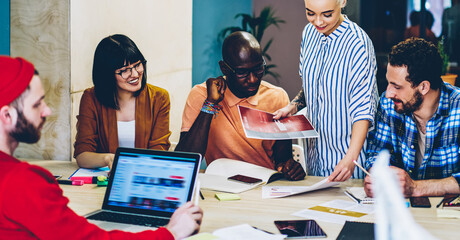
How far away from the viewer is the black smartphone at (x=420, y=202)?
1.90 metres

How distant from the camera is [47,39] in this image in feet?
9.81

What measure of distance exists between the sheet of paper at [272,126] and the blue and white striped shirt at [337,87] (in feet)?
0.56

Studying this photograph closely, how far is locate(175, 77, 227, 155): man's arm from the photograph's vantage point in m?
2.62

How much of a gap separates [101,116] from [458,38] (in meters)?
4.73

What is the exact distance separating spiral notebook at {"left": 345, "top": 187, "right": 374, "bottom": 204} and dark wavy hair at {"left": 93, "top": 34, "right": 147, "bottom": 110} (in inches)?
51.4

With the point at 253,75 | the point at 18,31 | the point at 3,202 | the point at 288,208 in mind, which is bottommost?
the point at 288,208

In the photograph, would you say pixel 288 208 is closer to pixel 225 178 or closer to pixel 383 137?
pixel 225 178

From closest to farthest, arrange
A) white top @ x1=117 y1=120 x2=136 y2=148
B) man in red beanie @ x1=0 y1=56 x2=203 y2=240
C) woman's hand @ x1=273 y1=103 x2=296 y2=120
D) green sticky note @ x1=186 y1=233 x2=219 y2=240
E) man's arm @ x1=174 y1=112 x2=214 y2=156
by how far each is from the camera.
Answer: man in red beanie @ x1=0 y1=56 x2=203 y2=240 → green sticky note @ x1=186 y1=233 x2=219 y2=240 → woman's hand @ x1=273 y1=103 x2=296 y2=120 → man's arm @ x1=174 y1=112 x2=214 y2=156 → white top @ x1=117 y1=120 x2=136 y2=148

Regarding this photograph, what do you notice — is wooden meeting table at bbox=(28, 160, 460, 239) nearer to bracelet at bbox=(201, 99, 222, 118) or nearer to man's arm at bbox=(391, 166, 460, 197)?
man's arm at bbox=(391, 166, 460, 197)

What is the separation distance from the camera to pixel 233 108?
2775 mm

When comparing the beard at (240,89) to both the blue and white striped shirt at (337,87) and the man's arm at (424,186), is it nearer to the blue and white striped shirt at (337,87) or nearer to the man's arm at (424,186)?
the blue and white striped shirt at (337,87)

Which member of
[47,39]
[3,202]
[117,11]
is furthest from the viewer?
[117,11]

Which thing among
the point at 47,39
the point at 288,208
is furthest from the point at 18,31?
the point at 288,208

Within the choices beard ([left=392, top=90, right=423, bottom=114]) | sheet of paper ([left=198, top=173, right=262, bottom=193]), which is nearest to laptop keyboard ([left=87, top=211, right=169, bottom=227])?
sheet of paper ([left=198, top=173, right=262, bottom=193])
